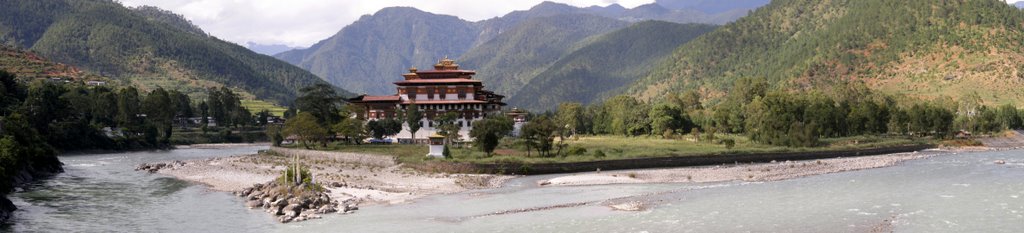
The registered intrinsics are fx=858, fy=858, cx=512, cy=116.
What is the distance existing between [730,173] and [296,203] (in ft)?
126

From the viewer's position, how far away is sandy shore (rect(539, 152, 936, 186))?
6519 centimetres

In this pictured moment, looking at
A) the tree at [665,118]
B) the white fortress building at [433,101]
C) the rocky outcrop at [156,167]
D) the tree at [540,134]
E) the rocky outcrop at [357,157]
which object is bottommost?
the rocky outcrop at [156,167]

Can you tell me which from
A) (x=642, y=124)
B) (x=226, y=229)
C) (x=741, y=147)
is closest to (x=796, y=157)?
(x=741, y=147)

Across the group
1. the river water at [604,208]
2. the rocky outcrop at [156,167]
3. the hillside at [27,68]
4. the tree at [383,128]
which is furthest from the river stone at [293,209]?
the hillside at [27,68]

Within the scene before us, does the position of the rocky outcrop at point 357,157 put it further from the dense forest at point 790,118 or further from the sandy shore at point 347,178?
the dense forest at point 790,118

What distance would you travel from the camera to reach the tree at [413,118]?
10656 centimetres

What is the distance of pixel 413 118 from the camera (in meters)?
107

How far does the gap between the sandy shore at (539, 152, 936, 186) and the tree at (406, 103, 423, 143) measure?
132 ft

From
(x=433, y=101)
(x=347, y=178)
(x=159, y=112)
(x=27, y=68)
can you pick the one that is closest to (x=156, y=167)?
(x=347, y=178)

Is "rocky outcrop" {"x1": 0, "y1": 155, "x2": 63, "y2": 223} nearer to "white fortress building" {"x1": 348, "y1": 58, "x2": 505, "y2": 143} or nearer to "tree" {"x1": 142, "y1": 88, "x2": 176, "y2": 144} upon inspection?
"white fortress building" {"x1": 348, "y1": 58, "x2": 505, "y2": 143}

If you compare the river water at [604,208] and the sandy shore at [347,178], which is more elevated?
the sandy shore at [347,178]

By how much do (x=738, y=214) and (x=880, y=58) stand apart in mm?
164328

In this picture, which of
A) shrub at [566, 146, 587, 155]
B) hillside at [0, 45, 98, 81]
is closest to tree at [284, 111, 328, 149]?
shrub at [566, 146, 587, 155]

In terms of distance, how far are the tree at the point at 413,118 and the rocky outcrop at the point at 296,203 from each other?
173 ft
